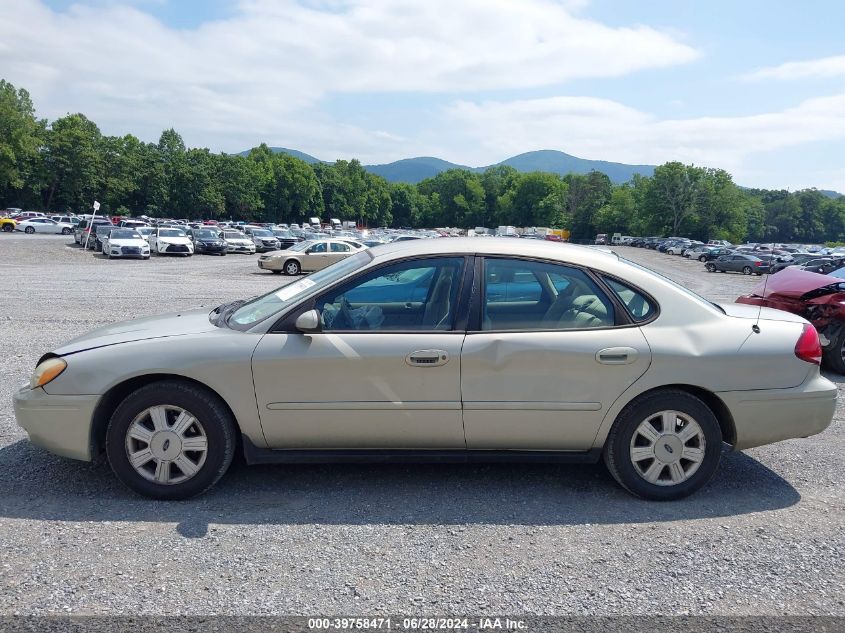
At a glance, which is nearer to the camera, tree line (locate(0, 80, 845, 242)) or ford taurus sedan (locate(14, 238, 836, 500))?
ford taurus sedan (locate(14, 238, 836, 500))

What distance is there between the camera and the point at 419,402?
3879 mm

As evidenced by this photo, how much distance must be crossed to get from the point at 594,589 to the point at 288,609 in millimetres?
1387

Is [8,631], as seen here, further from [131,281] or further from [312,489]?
[131,281]

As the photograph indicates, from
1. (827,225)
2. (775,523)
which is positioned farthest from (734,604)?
(827,225)

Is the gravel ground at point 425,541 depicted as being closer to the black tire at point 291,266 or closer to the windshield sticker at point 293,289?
the windshield sticker at point 293,289

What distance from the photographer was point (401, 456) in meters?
3.97

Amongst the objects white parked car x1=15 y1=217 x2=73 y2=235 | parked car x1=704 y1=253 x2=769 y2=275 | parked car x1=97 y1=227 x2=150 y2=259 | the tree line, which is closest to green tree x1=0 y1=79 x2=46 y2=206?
the tree line

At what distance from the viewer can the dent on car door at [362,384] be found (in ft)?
12.6

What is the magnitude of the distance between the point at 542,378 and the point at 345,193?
156 metres

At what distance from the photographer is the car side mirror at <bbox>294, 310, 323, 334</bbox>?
382 cm

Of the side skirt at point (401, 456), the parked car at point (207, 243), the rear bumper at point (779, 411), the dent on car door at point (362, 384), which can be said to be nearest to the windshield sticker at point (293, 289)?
the dent on car door at point (362, 384)

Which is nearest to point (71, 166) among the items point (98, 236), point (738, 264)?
point (98, 236)

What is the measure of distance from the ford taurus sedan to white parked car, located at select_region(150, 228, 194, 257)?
1257 inches

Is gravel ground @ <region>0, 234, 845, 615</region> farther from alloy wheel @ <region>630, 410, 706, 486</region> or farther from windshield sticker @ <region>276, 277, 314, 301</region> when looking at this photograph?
windshield sticker @ <region>276, 277, 314, 301</region>
